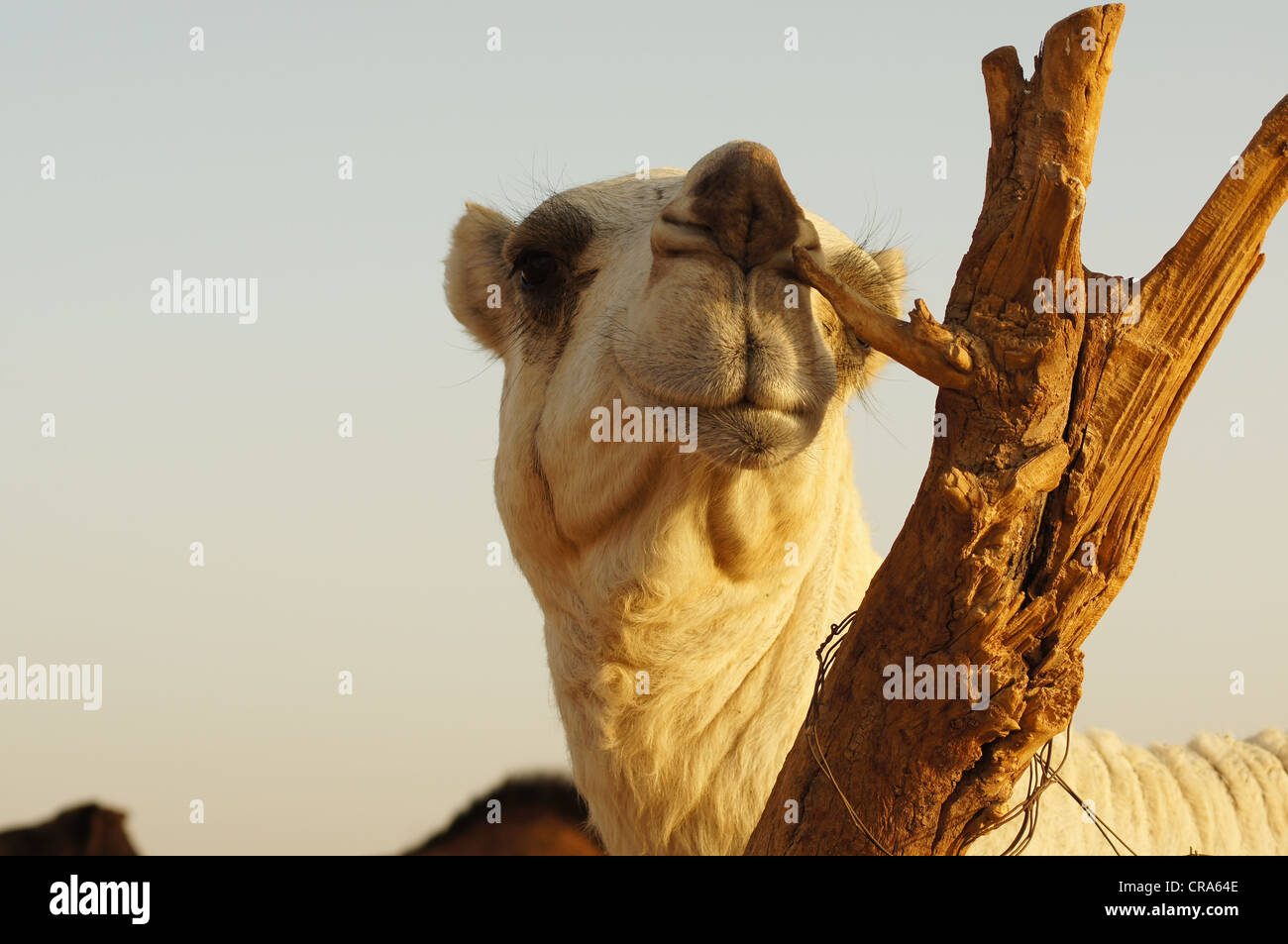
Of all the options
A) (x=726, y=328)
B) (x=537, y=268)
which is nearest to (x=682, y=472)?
(x=726, y=328)

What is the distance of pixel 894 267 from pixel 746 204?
1.63 m

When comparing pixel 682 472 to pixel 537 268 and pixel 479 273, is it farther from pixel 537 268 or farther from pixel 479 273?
pixel 479 273

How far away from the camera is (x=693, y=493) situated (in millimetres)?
3869

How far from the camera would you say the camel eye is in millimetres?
4453

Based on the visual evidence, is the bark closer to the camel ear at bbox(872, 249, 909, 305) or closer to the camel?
the camel

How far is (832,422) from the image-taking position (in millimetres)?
3994

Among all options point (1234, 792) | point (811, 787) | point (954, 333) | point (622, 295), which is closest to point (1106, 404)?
point (954, 333)

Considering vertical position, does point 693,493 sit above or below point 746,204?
below

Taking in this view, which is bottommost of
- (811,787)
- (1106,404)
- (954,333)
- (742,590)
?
(811,787)

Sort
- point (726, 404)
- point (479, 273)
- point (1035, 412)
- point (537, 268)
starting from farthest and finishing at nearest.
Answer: point (479, 273) < point (537, 268) < point (726, 404) < point (1035, 412)
